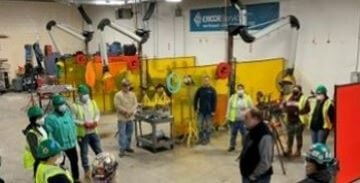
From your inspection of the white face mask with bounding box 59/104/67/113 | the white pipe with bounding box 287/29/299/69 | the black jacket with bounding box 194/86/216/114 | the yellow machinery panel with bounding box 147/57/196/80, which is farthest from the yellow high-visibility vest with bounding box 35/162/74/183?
the white pipe with bounding box 287/29/299/69

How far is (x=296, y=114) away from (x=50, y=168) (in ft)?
16.6

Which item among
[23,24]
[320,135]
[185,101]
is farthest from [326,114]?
[23,24]

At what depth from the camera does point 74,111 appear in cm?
588

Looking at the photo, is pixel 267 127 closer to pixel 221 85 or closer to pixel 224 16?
pixel 221 85

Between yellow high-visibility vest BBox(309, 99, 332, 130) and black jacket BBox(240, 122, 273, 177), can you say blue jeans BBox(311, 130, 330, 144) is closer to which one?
yellow high-visibility vest BBox(309, 99, 332, 130)

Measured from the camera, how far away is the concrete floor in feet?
20.6

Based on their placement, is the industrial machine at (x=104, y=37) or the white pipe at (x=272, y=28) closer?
the white pipe at (x=272, y=28)

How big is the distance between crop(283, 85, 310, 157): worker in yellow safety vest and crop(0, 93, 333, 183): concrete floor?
0.49 metres

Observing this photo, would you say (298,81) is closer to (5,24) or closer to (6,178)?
(6,178)

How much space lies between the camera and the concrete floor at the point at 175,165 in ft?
20.6

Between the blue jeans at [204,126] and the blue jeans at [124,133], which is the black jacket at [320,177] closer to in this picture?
the blue jeans at [124,133]

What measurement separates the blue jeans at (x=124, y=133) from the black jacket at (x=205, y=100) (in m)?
1.44

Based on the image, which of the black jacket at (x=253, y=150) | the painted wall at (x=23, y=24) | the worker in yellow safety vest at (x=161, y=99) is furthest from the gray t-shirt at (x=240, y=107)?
the painted wall at (x=23, y=24)

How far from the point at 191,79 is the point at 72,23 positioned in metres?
11.9
